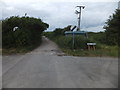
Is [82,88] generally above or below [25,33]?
below

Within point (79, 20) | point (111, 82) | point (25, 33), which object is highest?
point (79, 20)

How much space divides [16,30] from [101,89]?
22.1 m

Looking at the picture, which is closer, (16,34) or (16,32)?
(16,34)

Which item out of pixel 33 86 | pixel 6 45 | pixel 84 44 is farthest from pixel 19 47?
pixel 33 86

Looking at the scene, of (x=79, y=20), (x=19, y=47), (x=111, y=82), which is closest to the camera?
(x=111, y=82)

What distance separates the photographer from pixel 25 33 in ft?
88.7

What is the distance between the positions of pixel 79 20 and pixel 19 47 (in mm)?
16724

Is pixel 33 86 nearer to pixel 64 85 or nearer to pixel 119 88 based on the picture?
pixel 64 85

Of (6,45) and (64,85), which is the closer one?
(64,85)

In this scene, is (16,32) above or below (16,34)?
above

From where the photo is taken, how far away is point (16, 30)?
89.3 ft

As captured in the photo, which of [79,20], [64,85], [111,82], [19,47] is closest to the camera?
[64,85]

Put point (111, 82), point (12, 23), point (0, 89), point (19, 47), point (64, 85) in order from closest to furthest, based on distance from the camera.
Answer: point (0, 89), point (64, 85), point (111, 82), point (19, 47), point (12, 23)

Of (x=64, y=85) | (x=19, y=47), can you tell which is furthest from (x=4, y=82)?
(x=19, y=47)
